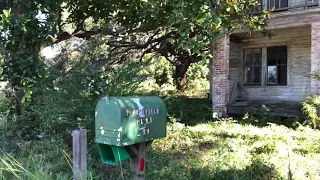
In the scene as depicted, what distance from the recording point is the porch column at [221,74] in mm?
11648

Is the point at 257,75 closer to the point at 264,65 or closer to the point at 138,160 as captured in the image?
the point at 264,65

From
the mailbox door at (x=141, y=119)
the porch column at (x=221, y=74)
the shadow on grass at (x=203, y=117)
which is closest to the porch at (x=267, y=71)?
the porch column at (x=221, y=74)

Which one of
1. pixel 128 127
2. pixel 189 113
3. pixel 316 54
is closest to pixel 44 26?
pixel 128 127

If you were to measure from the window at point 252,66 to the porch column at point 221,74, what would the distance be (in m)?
2.42

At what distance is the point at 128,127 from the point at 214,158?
287cm

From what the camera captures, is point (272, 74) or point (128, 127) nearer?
point (128, 127)

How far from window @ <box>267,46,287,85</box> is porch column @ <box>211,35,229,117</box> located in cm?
248

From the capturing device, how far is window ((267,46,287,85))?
12812 mm

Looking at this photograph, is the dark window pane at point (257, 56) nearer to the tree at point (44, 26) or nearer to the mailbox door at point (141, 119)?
the tree at point (44, 26)

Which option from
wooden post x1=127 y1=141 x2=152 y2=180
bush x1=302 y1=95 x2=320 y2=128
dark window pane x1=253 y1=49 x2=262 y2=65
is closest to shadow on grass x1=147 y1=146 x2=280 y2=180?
wooden post x1=127 y1=141 x2=152 y2=180

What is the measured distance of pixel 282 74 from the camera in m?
12.9

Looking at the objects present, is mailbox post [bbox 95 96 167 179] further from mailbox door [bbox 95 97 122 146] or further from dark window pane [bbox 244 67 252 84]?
dark window pane [bbox 244 67 252 84]

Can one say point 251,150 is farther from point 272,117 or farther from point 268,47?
point 268,47

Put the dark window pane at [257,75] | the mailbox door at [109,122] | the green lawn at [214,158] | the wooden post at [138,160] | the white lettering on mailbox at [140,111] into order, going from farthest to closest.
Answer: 1. the dark window pane at [257,75]
2. the green lawn at [214,158]
3. the wooden post at [138,160]
4. the white lettering on mailbox at [140,111]
5. the mailbox door at [109,122]
